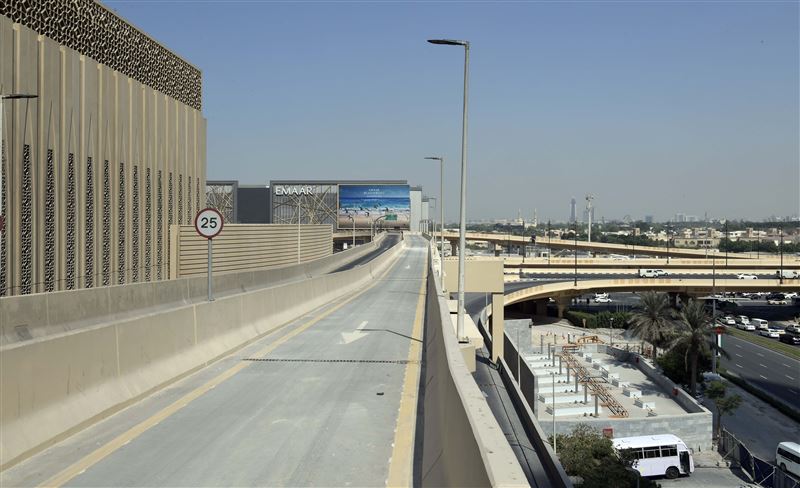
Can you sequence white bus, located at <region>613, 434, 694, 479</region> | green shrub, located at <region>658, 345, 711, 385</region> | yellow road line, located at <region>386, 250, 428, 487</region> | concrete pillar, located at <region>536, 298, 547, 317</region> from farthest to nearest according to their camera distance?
concrete pillar, located at <region>536, 298, 547, 317</region> → green shrub, located at <region>658, 345, 711, 385</region> → white bus, located at <region>613, 434, 694, 479</region> → yellow road line, located at <region>386, 250, 428, 487</region>

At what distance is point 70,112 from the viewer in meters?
29.7

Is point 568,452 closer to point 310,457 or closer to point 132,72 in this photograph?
point 310,457

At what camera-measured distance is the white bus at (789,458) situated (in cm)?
3259

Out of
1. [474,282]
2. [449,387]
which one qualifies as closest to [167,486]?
[449,387]

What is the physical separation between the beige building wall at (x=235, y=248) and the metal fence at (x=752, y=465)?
27441 mm

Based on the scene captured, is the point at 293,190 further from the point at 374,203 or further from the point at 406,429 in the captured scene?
the point at 406,429

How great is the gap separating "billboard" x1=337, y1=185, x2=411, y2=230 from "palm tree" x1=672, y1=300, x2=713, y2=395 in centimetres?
8444

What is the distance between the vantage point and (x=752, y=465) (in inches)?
1347

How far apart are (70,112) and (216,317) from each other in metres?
18.7

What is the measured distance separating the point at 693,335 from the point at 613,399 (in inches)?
464

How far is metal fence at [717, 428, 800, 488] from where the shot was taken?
107 feet

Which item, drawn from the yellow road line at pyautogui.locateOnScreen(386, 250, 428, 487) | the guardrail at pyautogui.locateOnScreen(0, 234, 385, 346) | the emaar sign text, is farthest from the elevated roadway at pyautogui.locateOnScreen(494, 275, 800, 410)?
the emaar sign text

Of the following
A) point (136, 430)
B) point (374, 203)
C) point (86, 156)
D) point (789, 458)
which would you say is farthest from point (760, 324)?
point (136, 430)

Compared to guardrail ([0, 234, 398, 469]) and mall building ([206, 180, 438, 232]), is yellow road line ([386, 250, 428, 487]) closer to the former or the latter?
guardrail ([0, 234, 398, 469])
